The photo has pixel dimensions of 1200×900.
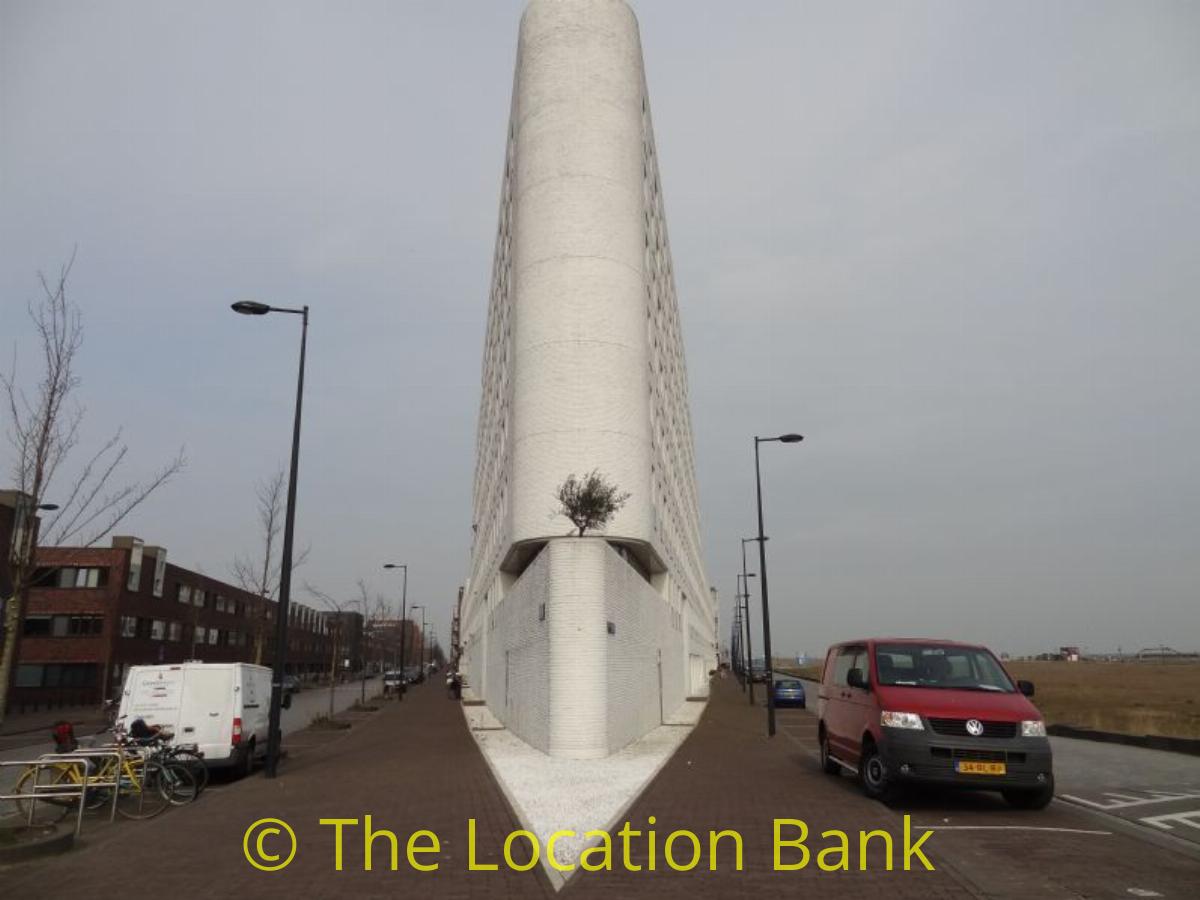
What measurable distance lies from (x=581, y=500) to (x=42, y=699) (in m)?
44.4

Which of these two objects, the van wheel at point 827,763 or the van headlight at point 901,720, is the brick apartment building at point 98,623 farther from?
the van headlight at point 901,720

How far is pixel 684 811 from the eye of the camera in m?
10.4

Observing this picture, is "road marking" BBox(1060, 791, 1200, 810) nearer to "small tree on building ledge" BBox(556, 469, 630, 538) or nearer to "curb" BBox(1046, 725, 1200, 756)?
"curb" BBox(1046, 725, 1200, 756)

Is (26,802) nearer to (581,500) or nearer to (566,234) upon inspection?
(581,500)

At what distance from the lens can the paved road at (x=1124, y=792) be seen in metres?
10.2

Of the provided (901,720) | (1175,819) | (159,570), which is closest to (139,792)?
(901,720)

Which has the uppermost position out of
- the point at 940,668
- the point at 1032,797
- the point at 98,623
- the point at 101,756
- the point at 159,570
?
the point at 159,570

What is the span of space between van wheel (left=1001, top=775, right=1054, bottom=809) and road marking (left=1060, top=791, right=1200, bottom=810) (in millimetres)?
1091

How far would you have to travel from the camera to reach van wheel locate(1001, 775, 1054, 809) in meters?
10.3

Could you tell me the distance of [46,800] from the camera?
1009cm

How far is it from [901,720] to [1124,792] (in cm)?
483

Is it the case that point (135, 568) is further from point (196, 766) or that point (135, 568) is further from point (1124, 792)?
point (1124, 792)

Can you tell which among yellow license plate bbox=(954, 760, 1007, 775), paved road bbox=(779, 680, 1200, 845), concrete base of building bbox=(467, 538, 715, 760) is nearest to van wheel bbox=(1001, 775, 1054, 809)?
paved road bbox=(779, 680, 1200, 845)

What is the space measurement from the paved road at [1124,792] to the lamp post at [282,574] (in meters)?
10.2
